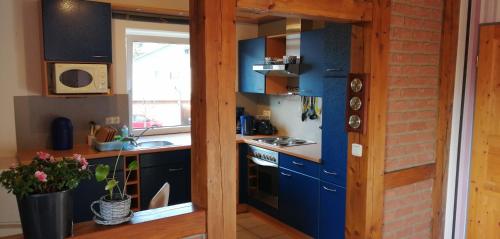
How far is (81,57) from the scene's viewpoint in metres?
3.58

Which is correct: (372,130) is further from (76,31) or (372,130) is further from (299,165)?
(76,31)

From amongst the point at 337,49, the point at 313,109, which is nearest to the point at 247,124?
the point at 313,109

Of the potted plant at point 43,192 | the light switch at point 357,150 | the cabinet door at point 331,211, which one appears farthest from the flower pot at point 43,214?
the cabinet door at point 331,211

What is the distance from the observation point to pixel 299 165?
3.70 metres

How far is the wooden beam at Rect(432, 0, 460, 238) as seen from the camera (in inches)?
122

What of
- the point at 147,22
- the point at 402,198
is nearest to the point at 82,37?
the point at 147,22

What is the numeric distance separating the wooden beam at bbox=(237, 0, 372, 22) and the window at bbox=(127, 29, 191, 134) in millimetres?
2314

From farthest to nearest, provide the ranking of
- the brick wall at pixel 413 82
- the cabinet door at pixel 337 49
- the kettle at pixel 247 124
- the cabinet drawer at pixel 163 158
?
the kettle at pixel 247 124 → the cabinet drawer at pixel 163 158 → the cabinet door at pixel 337 49 → the brick wall at pixel 413 82

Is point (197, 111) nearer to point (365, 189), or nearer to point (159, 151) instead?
point (365, 189)

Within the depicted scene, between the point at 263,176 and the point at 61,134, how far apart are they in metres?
2.11

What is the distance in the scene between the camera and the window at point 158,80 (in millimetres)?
4469

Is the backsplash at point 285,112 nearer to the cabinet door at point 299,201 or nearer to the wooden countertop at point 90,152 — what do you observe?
the cabinet door at point 299,201

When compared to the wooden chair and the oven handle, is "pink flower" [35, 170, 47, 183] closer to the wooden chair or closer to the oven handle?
the wooden chair

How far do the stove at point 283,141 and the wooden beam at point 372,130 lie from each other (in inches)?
53.5
